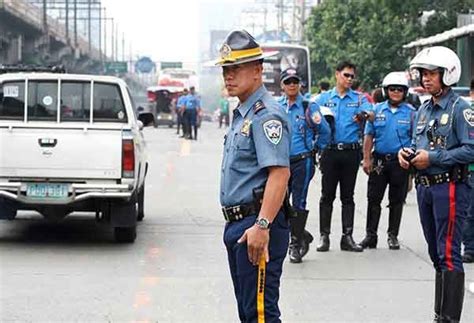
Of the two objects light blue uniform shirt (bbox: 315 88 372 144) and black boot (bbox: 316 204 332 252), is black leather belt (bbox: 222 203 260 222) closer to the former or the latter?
light blue uniform shirt (bbox: 315 88 372 144)

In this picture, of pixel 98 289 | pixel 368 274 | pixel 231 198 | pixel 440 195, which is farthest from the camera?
pixel 368 274

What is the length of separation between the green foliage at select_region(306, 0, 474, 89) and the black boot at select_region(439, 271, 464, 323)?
72.8 ft

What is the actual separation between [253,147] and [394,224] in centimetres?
597

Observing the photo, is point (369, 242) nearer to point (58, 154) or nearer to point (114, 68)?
point (58, 154)

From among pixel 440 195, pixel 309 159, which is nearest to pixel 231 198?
pixel 440 195

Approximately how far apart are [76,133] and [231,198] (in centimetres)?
560

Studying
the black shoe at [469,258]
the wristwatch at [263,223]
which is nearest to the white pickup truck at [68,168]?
the black shoe at [469,258]

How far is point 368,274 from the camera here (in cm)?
955

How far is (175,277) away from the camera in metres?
9.34

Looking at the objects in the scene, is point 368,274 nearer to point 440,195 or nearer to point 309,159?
point 309,159

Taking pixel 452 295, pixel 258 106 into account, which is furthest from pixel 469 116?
pixel 258 106

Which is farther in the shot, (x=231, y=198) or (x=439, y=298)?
(x=439, y=298)

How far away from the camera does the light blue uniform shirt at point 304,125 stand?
9.66m

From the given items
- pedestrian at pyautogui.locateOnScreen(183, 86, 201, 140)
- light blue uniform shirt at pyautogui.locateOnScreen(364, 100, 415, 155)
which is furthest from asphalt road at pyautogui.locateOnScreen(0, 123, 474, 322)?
pedestrian at pyautogui.locateOnScreen(183, 86, 201, 140)
